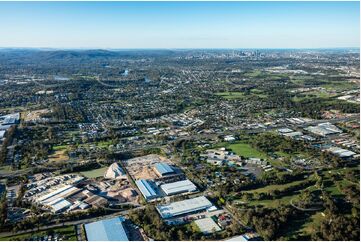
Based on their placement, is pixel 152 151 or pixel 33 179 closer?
pixel 33 179

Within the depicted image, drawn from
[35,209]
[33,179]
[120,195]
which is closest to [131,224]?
[120,195]

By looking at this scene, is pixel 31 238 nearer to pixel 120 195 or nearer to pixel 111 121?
pixel 120 195

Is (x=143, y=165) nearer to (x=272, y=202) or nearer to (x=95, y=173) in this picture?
(x=95, y=173)

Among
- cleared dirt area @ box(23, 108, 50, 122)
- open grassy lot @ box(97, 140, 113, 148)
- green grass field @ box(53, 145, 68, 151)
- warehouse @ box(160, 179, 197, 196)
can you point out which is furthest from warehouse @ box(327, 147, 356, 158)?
cleared dirt area @ box(23, 108, 50, 122)

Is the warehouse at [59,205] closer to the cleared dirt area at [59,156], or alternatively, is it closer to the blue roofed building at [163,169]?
the blue roofed building at [163,169]

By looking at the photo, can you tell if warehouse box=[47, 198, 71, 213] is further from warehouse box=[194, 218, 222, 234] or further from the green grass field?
the green grass field

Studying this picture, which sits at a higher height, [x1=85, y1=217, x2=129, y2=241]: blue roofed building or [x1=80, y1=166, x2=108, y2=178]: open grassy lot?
[x1=85, y1=217, x2=129, y2=241]: blue roofed building
